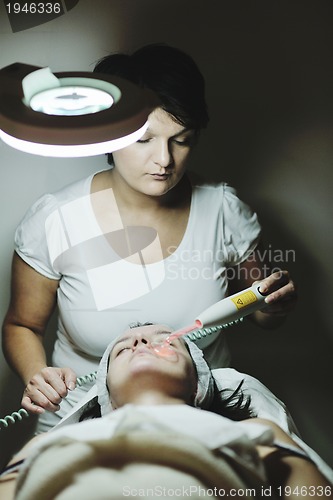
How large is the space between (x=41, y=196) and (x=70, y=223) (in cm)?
8

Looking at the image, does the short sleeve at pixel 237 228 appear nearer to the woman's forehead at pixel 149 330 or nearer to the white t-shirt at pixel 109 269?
the white t-shirt at pixel 109 269

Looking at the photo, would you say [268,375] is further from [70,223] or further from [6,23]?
[6,23]

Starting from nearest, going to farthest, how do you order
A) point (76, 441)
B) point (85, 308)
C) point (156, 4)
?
point (76, 441) → point (85, 308) → point (156, 4)

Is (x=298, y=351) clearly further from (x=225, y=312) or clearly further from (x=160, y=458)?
(x=160, y=458)

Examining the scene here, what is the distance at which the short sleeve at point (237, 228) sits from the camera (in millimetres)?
1174

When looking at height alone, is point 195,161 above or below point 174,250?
above

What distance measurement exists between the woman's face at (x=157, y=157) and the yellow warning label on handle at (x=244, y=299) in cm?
25

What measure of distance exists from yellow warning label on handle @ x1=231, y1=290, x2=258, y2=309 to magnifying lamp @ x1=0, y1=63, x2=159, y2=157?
32cm

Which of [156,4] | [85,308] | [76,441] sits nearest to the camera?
[76,441]

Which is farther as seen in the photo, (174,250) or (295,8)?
(295,8)

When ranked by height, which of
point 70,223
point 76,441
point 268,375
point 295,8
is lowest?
point 268,375

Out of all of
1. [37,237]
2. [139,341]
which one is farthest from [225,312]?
[37,237]

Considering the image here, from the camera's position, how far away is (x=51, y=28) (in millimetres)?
1212

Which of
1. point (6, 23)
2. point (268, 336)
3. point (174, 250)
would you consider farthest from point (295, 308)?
point (6, 23)
